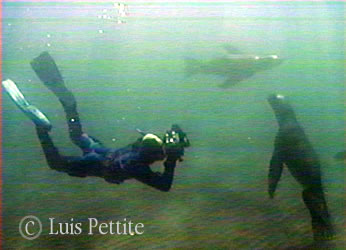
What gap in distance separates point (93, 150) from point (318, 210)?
1053mm

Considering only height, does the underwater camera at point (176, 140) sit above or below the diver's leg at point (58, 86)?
below

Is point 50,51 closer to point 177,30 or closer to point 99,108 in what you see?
point 99,108

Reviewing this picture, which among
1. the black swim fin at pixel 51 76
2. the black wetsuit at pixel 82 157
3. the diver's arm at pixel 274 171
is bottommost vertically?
the diver's arm at pixel 274 171

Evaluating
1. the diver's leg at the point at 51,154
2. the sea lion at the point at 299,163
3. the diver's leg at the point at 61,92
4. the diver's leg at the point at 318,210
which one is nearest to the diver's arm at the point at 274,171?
the sea lion at the point at 299,163

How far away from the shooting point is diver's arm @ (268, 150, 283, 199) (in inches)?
116

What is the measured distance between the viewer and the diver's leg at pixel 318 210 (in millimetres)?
2963

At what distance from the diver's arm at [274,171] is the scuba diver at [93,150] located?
1.30 feet

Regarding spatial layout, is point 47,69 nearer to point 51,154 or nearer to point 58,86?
point 58,86

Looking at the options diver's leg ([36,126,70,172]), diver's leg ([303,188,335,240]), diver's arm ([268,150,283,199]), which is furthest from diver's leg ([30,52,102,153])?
diver's leg ([303,188,335,240])

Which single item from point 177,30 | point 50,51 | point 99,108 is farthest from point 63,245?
point 177,30

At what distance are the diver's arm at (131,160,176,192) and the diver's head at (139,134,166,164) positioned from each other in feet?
0.14

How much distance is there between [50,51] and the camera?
9.77ft

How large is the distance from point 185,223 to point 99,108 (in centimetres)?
65

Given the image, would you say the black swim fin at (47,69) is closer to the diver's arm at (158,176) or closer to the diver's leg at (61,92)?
the diver's leg at (61,92)
